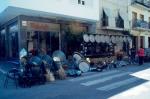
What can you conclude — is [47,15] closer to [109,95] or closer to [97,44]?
[97,44]

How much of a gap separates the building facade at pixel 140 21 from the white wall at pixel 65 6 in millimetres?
8657

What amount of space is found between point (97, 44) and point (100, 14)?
4.44 m

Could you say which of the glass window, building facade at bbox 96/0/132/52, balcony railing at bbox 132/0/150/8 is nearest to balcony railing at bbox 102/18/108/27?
building facade at bbox 96/0/132/52

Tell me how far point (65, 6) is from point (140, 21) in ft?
49.6

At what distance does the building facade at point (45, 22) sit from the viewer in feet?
56.0

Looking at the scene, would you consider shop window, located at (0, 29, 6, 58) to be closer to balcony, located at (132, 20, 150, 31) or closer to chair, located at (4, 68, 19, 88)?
chair, located at (4, 68, 19, 88)

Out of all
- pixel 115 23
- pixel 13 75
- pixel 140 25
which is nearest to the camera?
pixel 13 75

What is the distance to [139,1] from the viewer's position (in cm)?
3177

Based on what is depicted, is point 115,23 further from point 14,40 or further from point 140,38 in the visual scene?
point 14,40

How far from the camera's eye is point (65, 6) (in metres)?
18.8

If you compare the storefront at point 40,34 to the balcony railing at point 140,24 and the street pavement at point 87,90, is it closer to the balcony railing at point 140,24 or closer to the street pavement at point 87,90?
the street pavement at point 87,90


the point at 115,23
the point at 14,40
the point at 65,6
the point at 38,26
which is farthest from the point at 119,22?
the point at 14,40

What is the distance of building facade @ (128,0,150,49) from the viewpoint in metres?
29.3

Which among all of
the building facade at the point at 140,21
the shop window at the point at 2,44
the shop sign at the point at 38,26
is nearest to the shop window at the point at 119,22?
the building facade at the point at 140,21
